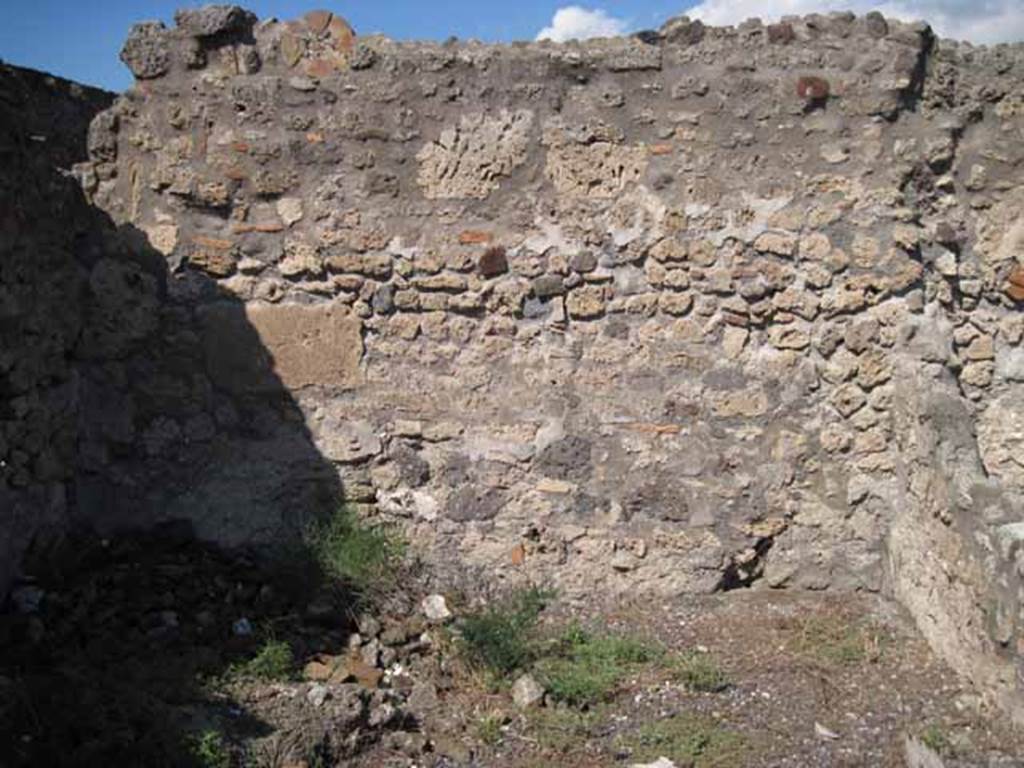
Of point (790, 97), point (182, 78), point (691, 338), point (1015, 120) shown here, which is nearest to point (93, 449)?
point (182, 78)

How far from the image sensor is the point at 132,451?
4566mm

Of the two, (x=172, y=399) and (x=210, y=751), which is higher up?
(x=172, y=399)

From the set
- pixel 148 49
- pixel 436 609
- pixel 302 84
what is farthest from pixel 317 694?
pixel 148 49

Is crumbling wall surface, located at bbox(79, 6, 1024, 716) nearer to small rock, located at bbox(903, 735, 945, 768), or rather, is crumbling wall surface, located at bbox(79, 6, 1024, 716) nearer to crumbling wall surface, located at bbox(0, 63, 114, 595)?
crumbling wall surface, located at bbox(0, 63, 114, 595)

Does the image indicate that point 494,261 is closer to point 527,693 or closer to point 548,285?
point 548,285

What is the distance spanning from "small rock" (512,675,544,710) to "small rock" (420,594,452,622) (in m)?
0.59

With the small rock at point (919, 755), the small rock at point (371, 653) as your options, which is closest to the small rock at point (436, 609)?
the small rock at point (371, 653)

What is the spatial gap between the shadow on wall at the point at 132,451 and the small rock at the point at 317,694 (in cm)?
41

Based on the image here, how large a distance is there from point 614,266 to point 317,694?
6.62 feet

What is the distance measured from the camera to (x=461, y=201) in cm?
438

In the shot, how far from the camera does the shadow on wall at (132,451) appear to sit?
13.2 ft

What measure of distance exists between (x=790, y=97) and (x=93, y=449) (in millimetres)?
3207

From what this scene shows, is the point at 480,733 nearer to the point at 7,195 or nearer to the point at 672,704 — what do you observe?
the point at 672,704

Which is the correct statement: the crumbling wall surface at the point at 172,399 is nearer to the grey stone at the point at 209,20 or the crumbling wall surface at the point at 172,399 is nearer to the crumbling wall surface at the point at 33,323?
the crumbling wall surface at the point at 33,323
